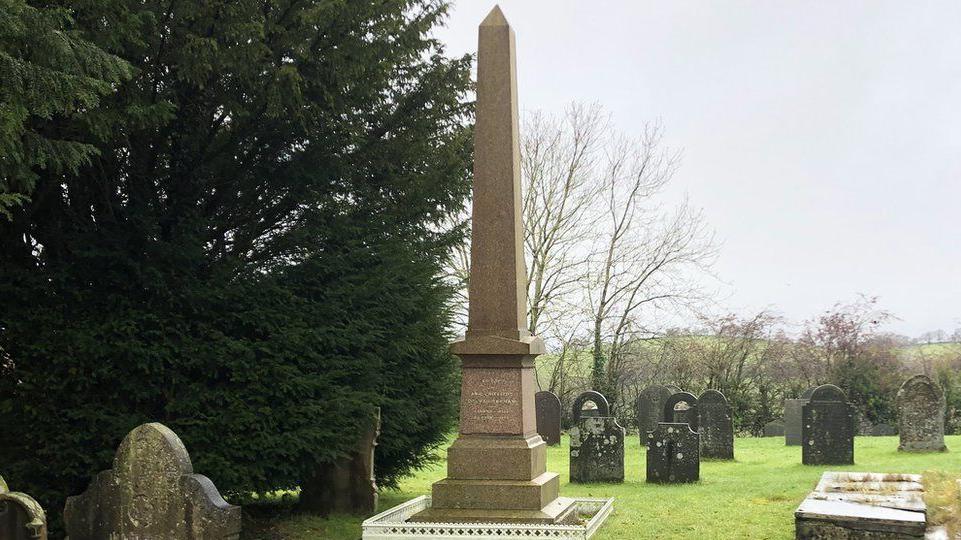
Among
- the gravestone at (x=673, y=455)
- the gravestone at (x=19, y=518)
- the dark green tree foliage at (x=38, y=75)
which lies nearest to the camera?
Result: the dark green tree foliage at (x=38, y=75)

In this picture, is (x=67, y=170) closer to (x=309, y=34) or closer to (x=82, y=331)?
(x=82, y=331)

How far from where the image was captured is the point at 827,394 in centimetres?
1581

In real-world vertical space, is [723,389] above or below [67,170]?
below

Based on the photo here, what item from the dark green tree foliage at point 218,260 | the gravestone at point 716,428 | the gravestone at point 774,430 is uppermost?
the dark green tree foliage at point 218,260

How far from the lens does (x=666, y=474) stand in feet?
46.1

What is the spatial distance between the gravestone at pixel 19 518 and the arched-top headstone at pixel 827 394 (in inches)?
504

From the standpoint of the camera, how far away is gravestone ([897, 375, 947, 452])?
645 inches

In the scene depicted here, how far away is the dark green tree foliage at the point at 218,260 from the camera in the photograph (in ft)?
30.8

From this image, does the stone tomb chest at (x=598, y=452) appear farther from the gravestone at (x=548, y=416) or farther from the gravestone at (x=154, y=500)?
the gravestone at (x=154, y=500)

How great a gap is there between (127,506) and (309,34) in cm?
557

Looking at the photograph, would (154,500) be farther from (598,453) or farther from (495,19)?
(598,453)

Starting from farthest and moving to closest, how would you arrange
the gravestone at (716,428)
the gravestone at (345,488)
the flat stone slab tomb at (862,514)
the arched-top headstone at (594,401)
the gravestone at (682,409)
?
the arched-top headstone at (594,401)
the gravestone at (682,409)
the gravestone at (716,428)
the gravestone at (345,488)
the flat stone slab tomb at (862,514)

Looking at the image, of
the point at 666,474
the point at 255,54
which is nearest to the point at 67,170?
the point at 255,54

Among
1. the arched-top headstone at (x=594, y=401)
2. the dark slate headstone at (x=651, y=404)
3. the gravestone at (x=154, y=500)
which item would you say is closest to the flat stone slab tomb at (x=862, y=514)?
the gravestone at (x=154, y=500)
